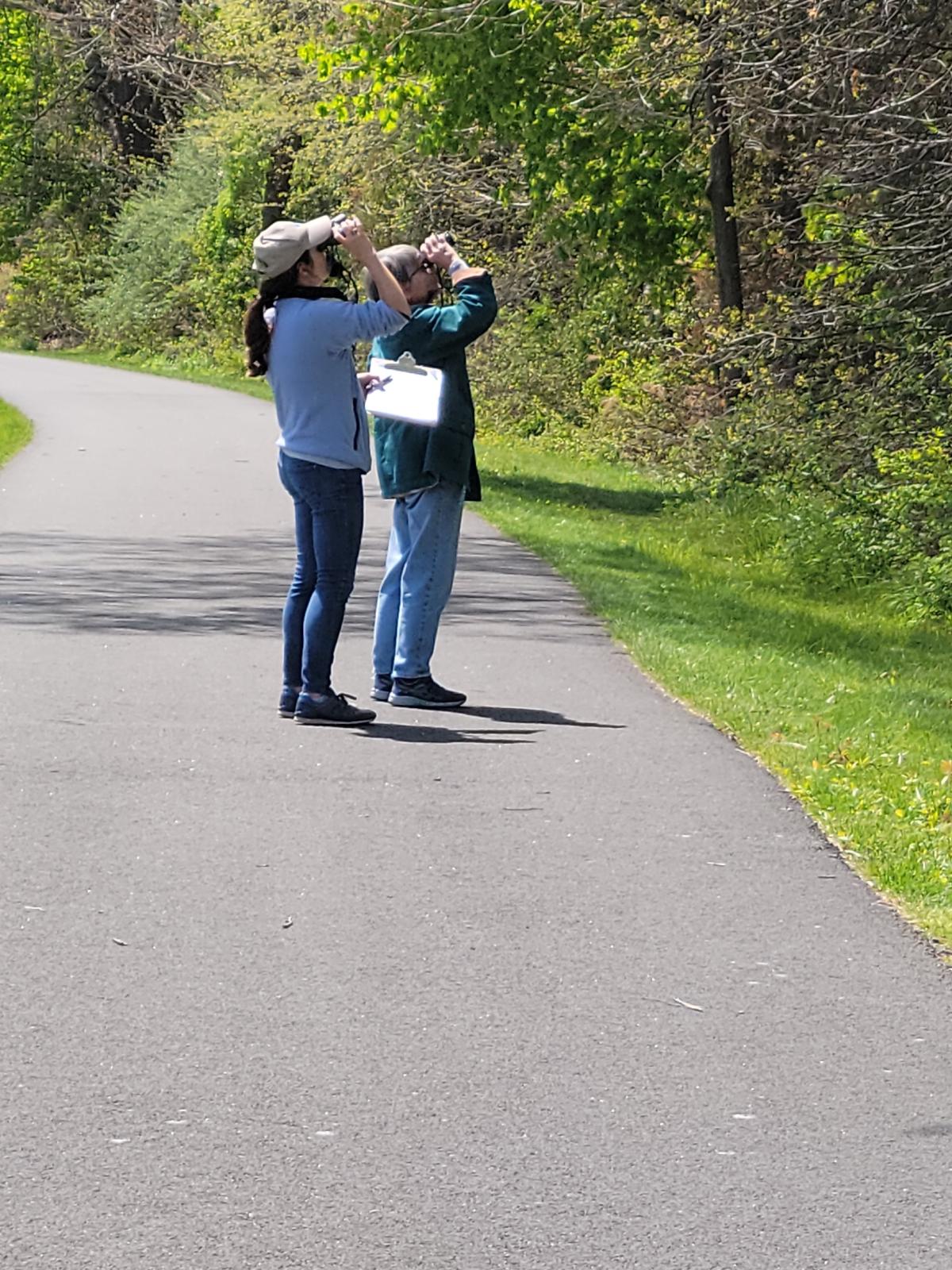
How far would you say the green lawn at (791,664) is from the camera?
8.06m

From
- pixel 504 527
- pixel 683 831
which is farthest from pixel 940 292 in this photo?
pixel 683 831

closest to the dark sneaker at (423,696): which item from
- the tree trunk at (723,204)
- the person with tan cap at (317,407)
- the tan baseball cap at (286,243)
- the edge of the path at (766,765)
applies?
the person with tan cap at (317,407)

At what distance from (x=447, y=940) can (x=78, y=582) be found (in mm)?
8819

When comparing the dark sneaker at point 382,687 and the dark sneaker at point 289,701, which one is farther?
the dark sneaker at point 382,687

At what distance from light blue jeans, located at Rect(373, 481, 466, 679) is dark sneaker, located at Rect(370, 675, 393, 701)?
14 centimetres

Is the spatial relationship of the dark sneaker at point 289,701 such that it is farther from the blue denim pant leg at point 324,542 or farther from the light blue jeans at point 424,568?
the light blue jeans at point 424,568

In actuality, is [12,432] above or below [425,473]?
below

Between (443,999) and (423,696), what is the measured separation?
181 inches

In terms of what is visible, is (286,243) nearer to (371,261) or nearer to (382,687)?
(371,261)

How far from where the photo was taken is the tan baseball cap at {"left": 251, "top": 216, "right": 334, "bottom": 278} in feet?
30.6

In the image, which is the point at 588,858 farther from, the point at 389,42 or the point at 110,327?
the point at 110,327

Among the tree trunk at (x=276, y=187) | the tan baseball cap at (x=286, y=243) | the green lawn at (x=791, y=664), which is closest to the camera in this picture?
the green lawn at (x=791, y=664)

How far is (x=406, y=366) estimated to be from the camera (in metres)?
9.79

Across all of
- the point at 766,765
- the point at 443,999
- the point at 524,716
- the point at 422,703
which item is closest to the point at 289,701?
the point at 422,703
